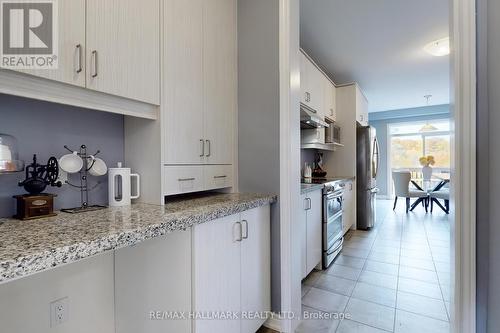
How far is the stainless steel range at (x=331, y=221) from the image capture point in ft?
8.80

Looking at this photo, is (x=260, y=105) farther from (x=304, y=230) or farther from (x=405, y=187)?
(x=405, y=187)

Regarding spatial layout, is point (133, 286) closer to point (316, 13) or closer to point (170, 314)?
point (170, 314)

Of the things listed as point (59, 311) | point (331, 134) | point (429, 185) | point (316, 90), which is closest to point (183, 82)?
point (59, 311)

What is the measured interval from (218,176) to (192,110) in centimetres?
48


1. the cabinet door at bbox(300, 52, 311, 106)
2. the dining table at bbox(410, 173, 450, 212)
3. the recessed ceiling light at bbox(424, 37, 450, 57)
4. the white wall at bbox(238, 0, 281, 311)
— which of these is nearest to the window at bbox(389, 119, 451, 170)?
the dining table at bbox(410, 173, 450, 212)

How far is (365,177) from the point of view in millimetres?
4238

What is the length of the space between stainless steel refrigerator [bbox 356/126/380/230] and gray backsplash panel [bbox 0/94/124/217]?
3890 millimetres

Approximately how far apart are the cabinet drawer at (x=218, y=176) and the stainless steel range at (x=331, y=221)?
4.27 ft

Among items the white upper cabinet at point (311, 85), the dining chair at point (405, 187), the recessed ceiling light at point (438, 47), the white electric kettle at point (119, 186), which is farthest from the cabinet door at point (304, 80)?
the dining chair at point (405, 187)

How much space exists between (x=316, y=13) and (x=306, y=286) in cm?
270

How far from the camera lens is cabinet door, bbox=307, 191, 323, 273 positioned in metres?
2.37

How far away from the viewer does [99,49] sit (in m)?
1.07

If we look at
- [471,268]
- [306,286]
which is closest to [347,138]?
[306,286]

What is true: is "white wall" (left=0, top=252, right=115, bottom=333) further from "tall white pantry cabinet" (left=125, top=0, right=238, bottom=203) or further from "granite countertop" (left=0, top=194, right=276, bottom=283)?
"tall white pantry cabinet" (left=125, top=0, right=238, bottom=203)
